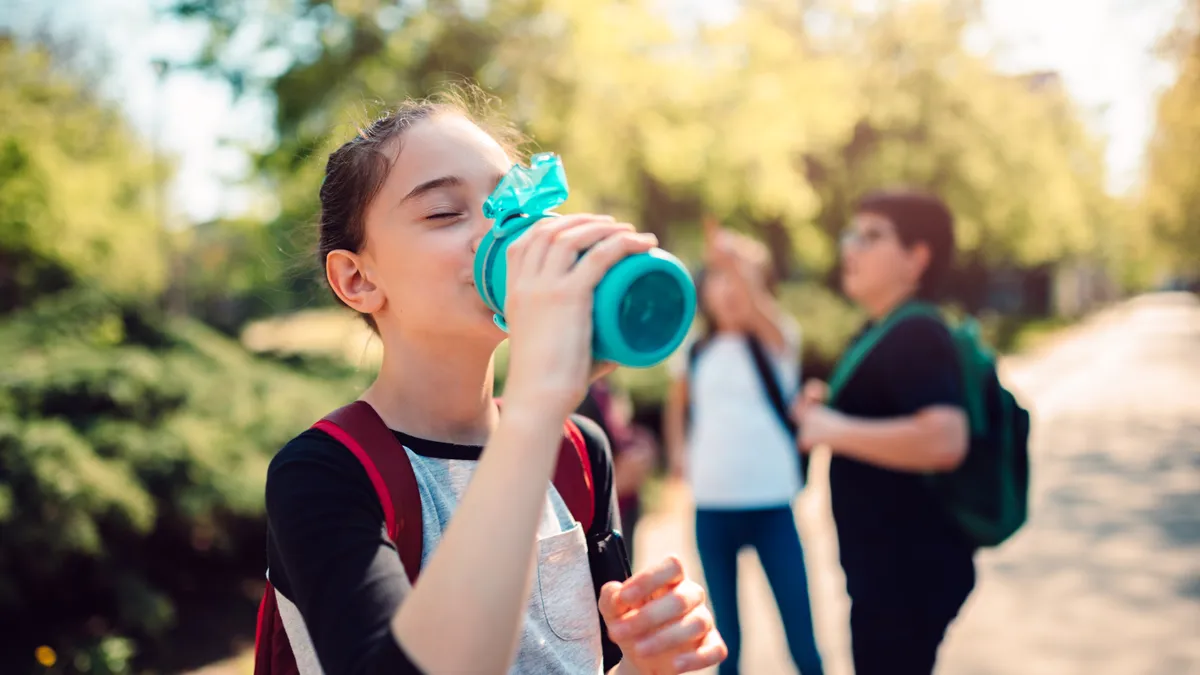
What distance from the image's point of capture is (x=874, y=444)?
8.39 ft

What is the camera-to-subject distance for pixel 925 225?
2.86 meters

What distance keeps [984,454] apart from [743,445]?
1.15 meters

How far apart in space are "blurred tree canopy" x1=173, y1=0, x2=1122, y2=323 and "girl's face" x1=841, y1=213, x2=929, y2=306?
1.63 metres

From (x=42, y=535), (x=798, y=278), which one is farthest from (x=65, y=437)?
(x=798, y=278)

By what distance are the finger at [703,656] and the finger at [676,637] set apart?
10mm

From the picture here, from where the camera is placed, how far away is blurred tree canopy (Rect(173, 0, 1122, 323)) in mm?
5805

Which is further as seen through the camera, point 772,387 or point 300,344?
point 300,344

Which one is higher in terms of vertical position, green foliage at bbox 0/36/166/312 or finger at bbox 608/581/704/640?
green foliage at bbox 0/36/166/312

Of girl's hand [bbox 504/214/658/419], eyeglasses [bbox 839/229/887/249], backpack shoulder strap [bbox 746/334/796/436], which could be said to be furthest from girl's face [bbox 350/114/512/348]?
backpack shoulder strap [bbox 746/334/796/436]

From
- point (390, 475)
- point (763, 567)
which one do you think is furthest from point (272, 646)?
point (763, 567)

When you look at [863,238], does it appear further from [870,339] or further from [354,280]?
[354,280]

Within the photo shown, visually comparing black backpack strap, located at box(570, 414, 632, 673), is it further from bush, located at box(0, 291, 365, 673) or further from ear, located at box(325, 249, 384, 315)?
bush, located at box(0, 291, 365, 673)

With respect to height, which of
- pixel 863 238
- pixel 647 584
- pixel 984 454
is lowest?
pixel 984 454

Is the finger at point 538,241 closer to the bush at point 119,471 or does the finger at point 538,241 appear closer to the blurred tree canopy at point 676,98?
the blurred tree canopy at point 676,98
